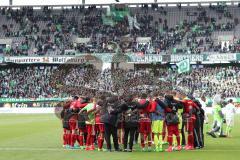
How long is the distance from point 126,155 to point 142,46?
45784 mm

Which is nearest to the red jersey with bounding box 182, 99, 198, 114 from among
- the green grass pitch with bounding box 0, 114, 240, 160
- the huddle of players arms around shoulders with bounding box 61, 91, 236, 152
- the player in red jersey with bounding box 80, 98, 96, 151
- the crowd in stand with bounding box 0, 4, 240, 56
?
the huddle of players arms around shoulders with bounding box 61, 91, 236, 152

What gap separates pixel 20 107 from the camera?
195 feet

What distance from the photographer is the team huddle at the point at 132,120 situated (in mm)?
18859

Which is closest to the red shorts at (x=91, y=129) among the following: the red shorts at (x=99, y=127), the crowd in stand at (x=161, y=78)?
A: the red shorts at (x=99, y=127)

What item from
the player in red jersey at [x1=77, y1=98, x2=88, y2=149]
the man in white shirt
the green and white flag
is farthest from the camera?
the green and white flag

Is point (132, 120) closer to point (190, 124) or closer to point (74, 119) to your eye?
point (190, 124)

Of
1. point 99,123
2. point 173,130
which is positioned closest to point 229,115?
point 173,130

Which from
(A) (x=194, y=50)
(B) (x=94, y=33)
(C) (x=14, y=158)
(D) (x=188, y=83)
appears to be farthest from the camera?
(B) (x=94, y=33)

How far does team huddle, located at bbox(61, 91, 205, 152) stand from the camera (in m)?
18.9

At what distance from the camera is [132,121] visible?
18.9 m

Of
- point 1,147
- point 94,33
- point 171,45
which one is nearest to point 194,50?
point 171,45

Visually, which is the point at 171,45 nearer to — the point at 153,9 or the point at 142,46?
the point at 142,46

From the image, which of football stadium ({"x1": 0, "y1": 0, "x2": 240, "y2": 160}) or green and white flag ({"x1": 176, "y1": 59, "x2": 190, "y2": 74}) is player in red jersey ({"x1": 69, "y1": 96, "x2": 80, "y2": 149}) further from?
green and white flag ({"x1": 176, "y1": 59, "x2": 190, "y2": 74})

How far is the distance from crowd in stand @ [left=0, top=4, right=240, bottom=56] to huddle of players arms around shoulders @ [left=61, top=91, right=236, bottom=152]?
41.8m
